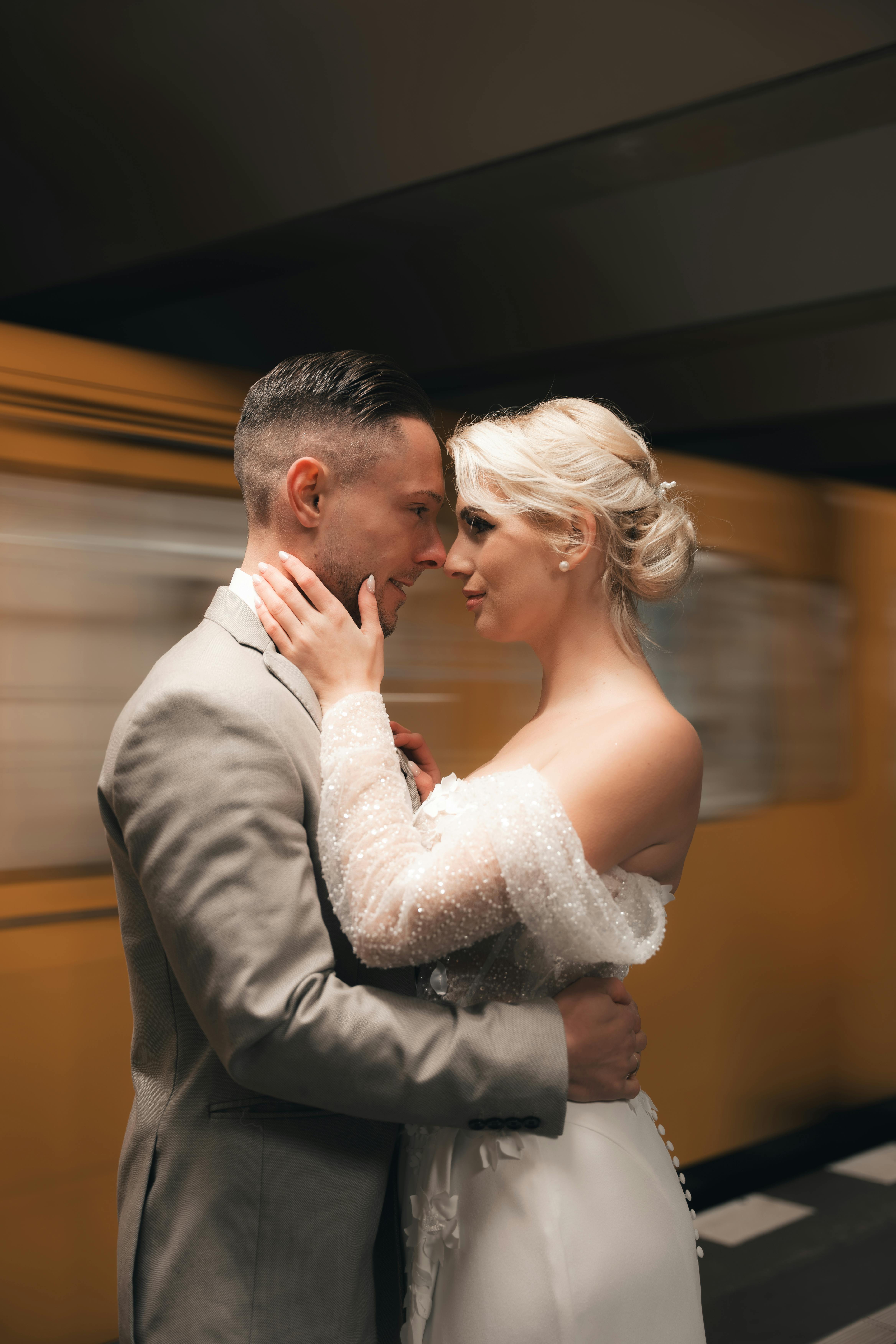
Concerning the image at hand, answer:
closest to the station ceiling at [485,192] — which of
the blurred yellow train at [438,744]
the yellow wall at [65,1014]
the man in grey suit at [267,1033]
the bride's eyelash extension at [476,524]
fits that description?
the blurred yellow train at [438,744]

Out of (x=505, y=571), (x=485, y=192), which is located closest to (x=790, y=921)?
(x=485, y=192)

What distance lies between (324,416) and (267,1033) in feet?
2.63

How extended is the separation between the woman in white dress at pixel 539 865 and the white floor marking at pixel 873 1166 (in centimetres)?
366

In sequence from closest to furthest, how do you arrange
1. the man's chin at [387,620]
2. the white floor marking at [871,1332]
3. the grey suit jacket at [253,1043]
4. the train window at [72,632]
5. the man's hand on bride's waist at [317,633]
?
the grey suit jacket at [253,1043], the man's hand on bride's waist at [317,633], the man's chin at [387,620], the train window at [72,632], the white floor marking at [871,1332]

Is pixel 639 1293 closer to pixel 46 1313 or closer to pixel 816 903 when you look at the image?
pixel 46 1313

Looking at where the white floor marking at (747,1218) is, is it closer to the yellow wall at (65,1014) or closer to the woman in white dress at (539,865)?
the yellow wall at (65,1014)

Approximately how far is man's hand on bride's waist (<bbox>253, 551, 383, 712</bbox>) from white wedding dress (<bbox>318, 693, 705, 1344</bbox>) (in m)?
0.04

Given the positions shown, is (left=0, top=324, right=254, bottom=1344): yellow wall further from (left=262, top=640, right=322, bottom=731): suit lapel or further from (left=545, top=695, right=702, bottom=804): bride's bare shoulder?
(left=545, top=695, right=702, bottom=804): bride's bare shoulder

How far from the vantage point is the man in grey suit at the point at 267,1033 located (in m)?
1.31

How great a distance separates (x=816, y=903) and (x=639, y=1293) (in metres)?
3.48

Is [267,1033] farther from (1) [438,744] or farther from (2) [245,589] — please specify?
(1) [438,744]

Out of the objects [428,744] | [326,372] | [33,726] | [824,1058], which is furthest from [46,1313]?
[824,1058]

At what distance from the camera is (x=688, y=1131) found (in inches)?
165

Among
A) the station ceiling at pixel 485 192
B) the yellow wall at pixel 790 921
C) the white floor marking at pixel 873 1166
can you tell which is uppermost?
the station ceiling at pixel 485 192
